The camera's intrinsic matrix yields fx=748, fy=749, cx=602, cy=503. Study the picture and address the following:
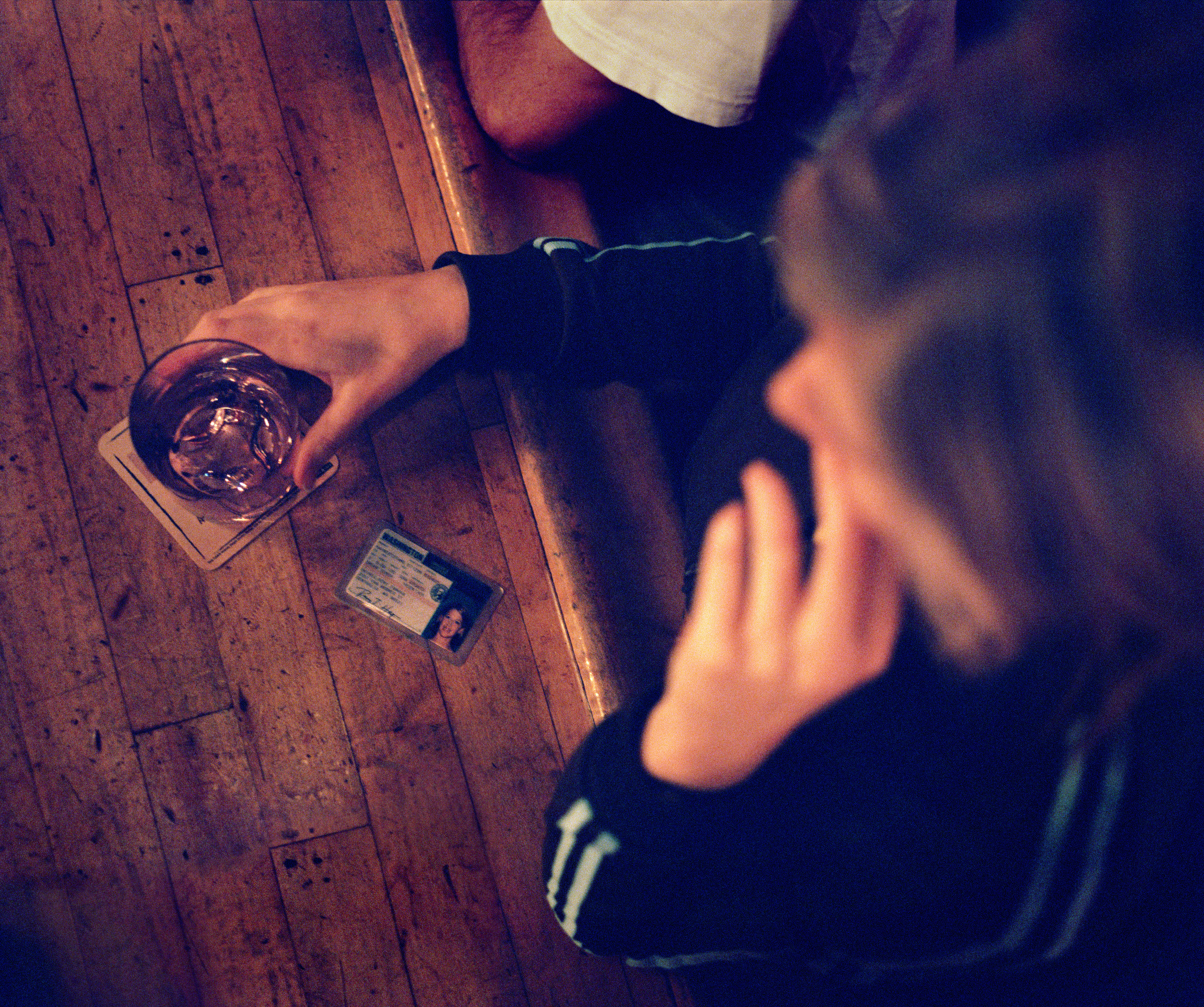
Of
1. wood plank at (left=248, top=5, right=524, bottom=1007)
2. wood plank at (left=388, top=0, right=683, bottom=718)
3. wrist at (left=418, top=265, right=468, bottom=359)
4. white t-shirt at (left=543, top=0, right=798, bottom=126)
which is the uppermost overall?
white t-shirt at (left=543, top=0, right=798, bottom=126)

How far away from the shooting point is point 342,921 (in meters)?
1.13

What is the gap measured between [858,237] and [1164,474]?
234mm

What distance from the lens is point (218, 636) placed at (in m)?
1.15

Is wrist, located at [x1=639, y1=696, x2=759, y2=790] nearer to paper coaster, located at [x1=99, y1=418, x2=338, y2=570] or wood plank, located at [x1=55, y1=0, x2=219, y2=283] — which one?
paper coaster, located at [x1=99, y1=418, x2=338, y2=570]

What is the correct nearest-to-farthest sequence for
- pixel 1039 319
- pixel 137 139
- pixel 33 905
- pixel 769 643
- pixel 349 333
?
pixel 1039 319
pixel 769 643
pixel 349 333
pixel 33 905
pixel 137 139

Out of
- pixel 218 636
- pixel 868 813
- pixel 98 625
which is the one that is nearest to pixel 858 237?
pixel 868 813

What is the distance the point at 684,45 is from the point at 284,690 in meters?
1.06

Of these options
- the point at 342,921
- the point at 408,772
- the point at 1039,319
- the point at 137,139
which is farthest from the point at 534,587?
the point at 137,139

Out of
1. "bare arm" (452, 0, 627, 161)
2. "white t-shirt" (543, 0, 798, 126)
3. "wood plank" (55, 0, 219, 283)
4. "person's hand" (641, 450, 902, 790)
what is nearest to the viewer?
"person's hand" (641, 450, 902, 790)

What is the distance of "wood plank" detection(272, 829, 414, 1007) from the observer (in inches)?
44.4

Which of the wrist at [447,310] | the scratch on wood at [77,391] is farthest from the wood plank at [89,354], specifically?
the wrist at [447,310]

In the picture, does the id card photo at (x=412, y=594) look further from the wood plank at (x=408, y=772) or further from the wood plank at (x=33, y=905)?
the wood plank at (x=33, y=905)

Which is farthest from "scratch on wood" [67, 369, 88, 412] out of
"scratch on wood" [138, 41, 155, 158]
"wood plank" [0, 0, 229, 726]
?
"scratch on wood" [138, 41, 155, 158]

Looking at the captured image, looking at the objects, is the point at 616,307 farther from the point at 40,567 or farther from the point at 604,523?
the point at 40,567
